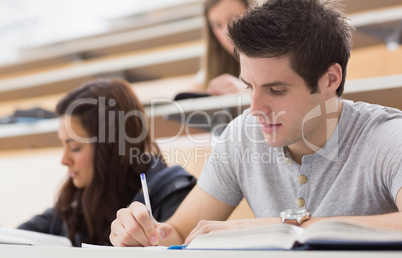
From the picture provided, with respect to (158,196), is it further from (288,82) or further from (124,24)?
(124,24)

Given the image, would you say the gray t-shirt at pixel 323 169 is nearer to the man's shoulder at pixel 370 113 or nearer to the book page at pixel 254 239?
the man's shoulder at pixel 370 113

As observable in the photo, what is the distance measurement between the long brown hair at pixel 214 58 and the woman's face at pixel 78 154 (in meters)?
0.63

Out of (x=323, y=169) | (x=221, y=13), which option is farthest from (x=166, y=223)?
(x=221, y=13)

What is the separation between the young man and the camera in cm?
87

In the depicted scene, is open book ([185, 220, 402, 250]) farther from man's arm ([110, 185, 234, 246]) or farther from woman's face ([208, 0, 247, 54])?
woman's face ([208, 0, 247, 54])

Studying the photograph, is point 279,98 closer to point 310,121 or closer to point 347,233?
point 310,121

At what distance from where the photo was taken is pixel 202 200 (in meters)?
1.04

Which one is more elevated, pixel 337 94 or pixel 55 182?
pixel 337 94

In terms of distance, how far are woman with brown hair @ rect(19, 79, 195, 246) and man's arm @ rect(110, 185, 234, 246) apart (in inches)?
9.3

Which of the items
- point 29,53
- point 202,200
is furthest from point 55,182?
point 29,53

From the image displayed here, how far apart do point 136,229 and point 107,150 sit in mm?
608

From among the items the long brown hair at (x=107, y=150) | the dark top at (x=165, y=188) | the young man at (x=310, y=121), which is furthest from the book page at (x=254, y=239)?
the long brown hair at (x=107, y=150)

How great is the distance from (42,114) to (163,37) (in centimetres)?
89

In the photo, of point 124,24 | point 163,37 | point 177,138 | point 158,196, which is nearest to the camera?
point 158,196
